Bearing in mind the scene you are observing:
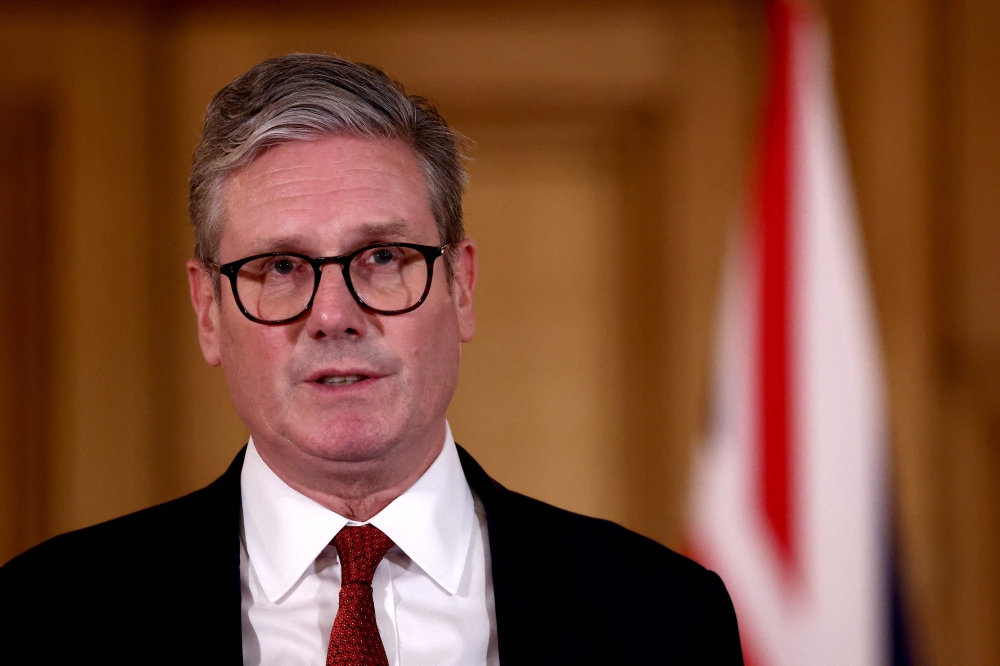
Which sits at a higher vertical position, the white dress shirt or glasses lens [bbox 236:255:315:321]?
glasses lens [bbox 236:255:315:321]

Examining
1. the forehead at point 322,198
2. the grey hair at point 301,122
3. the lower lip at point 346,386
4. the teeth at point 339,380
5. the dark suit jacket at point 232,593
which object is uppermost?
the grey hair at point 301,122

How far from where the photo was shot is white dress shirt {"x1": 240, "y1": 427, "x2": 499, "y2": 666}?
4.17 feet

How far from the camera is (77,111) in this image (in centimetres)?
212

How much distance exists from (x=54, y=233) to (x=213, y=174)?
92 centimetres

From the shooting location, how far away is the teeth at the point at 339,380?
49.3 inches

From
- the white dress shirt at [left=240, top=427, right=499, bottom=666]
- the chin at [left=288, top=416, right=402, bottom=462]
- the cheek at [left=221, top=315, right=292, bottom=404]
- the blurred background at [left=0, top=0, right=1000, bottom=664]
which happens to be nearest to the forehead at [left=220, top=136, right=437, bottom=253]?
the cheek at [left=221, top=315, right=292, bottom=404]

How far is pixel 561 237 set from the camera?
221cm

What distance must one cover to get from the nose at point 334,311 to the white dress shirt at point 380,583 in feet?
0.81

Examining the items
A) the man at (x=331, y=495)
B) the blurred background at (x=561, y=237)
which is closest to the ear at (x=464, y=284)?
the man at (x=331, y=495)

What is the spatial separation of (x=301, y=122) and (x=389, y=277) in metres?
0.24

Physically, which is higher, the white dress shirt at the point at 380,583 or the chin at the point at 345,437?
the chin at the point at 345,437

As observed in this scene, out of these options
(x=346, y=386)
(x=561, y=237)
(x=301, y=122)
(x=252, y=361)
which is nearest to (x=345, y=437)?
(x=346, y=386)

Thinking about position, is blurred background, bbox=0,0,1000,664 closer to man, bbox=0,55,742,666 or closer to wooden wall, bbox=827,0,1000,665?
wooden wall, bbox=827,0,1000,665

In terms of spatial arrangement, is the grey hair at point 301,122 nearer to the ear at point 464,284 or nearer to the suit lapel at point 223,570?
the ear at point 464,284
